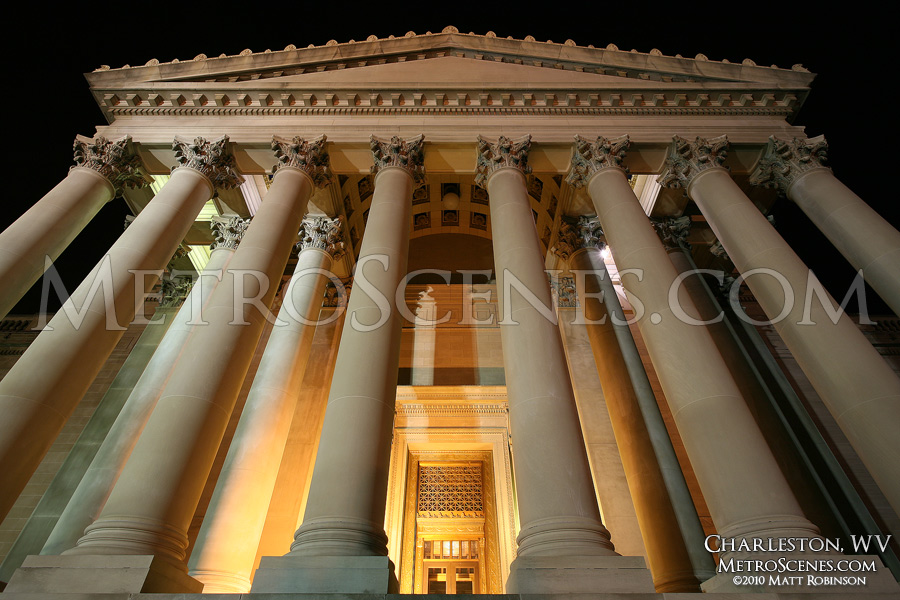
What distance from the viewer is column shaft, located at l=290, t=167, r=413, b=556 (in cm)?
984

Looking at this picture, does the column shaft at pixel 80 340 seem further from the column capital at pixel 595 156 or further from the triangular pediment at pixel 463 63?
the column capital at pixel 595 156

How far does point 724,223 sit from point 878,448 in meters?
8.41

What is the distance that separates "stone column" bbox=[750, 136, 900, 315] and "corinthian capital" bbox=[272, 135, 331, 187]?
18049 millimetres

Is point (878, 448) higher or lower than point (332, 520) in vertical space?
higher

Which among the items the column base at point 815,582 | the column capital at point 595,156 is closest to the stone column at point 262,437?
the column capital at point 595,156

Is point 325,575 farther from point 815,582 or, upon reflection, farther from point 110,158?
point 110,158

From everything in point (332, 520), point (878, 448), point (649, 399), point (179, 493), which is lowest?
point (332, 520)

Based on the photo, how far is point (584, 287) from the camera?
22.1m

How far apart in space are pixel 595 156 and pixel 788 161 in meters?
7.71

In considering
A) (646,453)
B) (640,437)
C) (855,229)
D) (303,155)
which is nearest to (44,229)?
(303,155)

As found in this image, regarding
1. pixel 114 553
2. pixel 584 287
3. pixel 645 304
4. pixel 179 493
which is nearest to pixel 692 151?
pixel 584 287

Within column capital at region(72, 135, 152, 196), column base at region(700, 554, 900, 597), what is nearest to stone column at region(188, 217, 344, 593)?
column capital at region(72, 135, 152, 196)

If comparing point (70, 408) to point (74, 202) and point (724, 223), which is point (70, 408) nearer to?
point (74, 202)

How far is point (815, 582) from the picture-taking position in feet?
28.9
